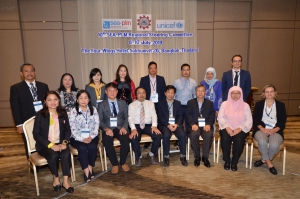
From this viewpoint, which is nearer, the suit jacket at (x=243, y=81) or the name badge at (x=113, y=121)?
the name badge at (x=113, y=121)

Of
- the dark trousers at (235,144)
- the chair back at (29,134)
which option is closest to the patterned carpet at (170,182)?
the dark trousers at (235,144)

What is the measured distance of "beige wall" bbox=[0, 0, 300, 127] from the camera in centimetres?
606

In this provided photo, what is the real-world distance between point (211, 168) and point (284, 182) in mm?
1024

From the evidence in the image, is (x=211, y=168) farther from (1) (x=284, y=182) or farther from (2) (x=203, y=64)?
(2) (x=203, y=64)

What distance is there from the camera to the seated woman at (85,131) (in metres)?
3.53

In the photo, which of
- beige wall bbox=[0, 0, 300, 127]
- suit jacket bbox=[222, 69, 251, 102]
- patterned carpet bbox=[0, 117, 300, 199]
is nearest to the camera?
patterned carpet bbox=[0, 117, 300, 199]

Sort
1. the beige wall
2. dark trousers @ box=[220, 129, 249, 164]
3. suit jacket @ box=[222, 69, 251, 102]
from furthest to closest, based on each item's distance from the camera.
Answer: the beige wall
suit jacket @ box=[222, 69, 251, 102]
dark trousers @ box=[220, 129, 249, 164]

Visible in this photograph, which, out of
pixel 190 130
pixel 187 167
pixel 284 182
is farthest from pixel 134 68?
pixel 284 182

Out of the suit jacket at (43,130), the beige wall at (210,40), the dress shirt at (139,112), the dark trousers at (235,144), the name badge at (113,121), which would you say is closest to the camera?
the suit jacket at (43,130)

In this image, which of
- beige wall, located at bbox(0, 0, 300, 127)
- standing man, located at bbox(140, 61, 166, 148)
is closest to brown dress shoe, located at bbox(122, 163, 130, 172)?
standing man, located at bbox(140, 61, 166, 148)

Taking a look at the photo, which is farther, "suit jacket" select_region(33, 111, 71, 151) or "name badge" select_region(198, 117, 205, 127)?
"name badge" select_region(198, 117, 205, 127)

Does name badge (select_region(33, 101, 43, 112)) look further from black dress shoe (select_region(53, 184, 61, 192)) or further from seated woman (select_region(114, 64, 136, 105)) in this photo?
seated woman (select_region(114, 64, 136, 105))

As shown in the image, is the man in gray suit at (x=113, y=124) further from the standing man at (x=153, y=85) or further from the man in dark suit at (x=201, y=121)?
the man in dark suit at (x=201, y=121)

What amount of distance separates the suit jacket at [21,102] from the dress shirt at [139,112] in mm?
1485
